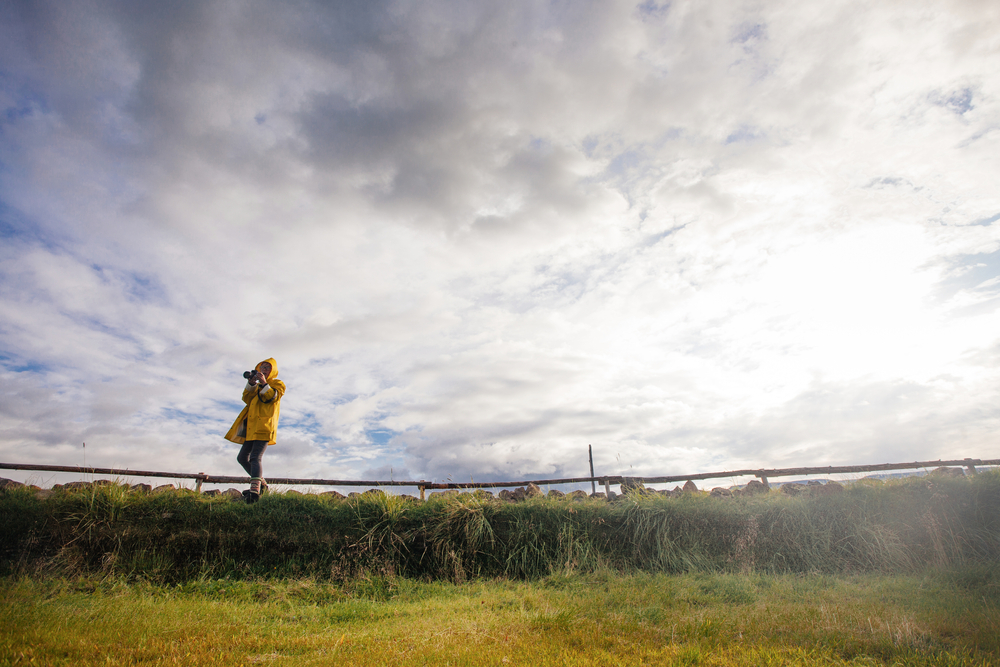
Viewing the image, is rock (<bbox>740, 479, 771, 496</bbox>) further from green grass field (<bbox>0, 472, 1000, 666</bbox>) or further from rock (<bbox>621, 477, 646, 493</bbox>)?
rock (<bbox>621, 477, 646, 493</bbox>)

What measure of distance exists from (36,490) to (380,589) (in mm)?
5706

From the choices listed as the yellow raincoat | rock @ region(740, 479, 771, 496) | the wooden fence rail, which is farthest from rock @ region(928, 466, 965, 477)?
the yellow raincoat

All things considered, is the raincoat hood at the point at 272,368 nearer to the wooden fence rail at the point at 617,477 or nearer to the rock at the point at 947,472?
the wooden fence rail at the point at 617,477

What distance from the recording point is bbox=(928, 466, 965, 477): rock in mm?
9055

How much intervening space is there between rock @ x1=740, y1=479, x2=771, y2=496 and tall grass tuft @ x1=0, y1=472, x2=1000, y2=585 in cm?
38

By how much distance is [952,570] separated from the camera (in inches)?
294

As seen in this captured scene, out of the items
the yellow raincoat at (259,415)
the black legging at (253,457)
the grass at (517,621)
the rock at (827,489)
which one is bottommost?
the grass at (517,621)

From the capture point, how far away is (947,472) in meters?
9.14

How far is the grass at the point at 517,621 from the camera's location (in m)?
4.26

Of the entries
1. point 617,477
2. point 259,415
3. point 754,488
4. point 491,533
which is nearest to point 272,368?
point 259,415

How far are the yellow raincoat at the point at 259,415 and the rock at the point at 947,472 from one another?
40.0 feet

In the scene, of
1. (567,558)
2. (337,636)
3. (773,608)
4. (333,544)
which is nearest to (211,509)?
(333,544)

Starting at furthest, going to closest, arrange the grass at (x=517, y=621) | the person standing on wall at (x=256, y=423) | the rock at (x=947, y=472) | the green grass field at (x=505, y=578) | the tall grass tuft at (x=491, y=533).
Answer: the rock at (x=947, y=472) → the person standing on wall at (x=256, y=423) → the tall grass tuft at (x=491, y=533) → the green grass field at (x=505, y=578) → the grass at (x=517, y=621)

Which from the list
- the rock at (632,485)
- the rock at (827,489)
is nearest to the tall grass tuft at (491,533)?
the rock at (827,489)
